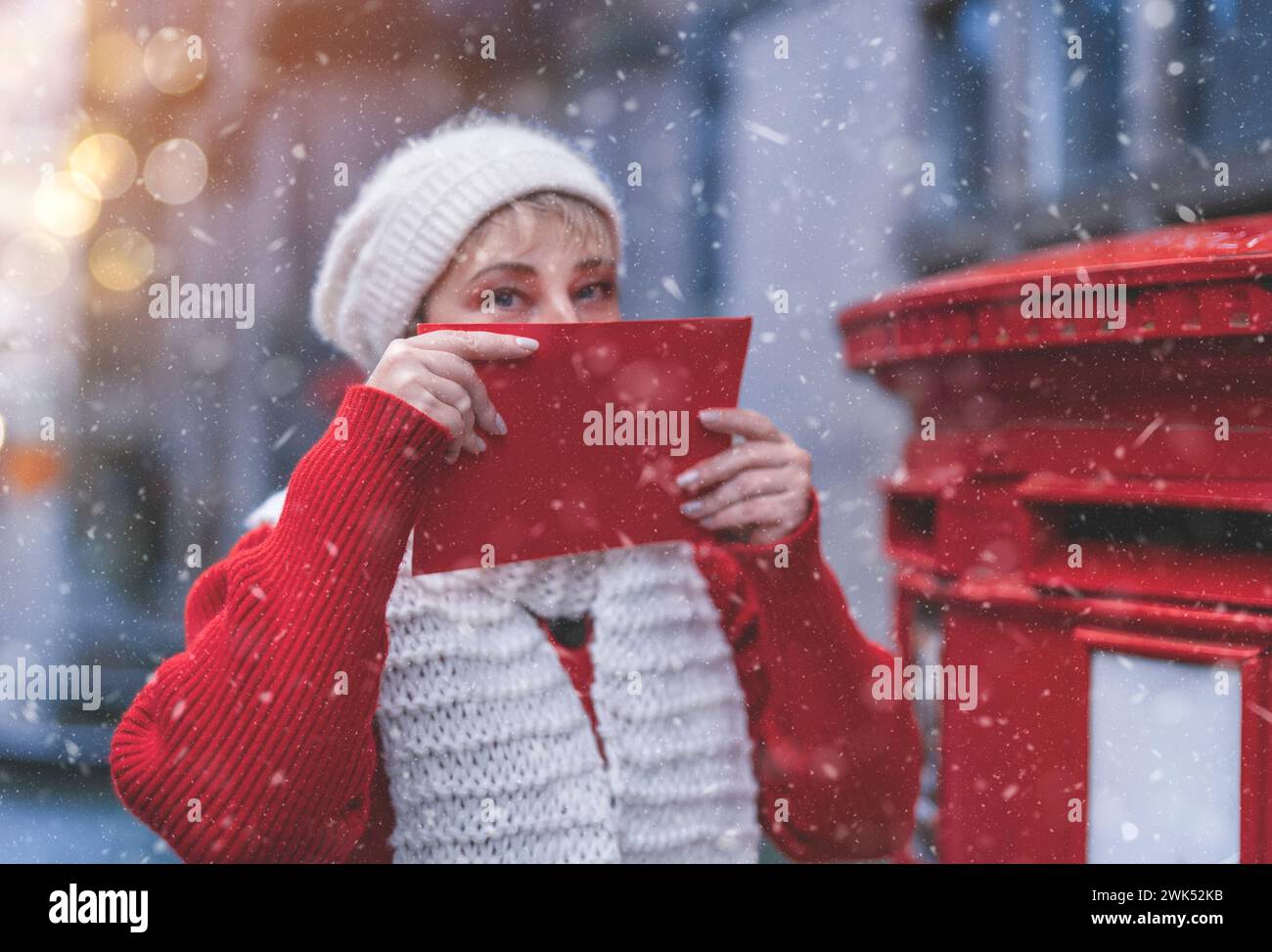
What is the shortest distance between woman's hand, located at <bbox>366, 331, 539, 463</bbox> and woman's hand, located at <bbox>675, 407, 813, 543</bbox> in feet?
0.88

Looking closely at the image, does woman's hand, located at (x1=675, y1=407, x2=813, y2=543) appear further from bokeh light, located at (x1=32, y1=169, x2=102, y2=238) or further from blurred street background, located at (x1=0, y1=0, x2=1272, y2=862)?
bokeh light, located at (x1=32, y1=169, x2=102, y2=238)

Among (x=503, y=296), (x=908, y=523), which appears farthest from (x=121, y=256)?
(x=908, y=523)

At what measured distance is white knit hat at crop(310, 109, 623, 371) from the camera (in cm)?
124

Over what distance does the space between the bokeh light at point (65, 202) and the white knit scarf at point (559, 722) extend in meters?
0.72

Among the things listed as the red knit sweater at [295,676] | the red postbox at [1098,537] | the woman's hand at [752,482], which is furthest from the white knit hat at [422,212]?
the red postbox at [1098,537]

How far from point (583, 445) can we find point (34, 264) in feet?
3.73

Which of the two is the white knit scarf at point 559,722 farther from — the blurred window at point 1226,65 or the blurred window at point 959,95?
the blurred window at point 1226,65

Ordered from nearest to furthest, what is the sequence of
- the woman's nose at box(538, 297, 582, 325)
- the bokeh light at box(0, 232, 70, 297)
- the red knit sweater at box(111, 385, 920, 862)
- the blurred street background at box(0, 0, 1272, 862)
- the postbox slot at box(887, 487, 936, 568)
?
the red knit sweater at box(111, 385, 920, 862) → the woman's nose at box(538, 297, 582, 325) → the postbox slot at box(887, 487, 936, 568) → the blurred street background at box(0, 0, 1272, 862) → the bokeh light at box(0, 232, 70, 297)

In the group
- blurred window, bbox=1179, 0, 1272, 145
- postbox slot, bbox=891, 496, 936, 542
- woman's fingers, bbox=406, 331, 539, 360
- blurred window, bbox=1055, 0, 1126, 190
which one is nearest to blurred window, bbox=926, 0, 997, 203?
blurred window, bbox=1055, 0, 1126, 190

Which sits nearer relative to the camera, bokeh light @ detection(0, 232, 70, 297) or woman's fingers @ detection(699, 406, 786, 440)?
woman's fingers @ detection(699, 406, 786, 440)

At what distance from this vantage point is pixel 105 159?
163cm

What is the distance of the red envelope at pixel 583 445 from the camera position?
114 cm
